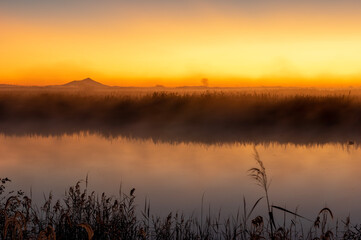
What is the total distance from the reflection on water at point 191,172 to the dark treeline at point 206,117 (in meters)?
3.26

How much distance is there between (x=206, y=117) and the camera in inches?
1018

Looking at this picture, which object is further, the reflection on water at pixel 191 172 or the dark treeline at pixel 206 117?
the dark treeline at pixel 206 117

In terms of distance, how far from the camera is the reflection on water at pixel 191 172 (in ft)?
30.3

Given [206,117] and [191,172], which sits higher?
[206,117]

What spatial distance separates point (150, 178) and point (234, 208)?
328cm

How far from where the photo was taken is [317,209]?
861 cm

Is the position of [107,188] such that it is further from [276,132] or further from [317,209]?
[276,132]

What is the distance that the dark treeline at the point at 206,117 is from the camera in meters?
20.9

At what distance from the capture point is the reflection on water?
9.25 m

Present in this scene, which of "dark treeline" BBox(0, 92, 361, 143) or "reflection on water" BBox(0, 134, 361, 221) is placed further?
"dark treeline" BBox(0, 92, 361, 143)

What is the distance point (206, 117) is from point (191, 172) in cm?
1397

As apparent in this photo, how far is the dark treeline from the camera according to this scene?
20.9 meters

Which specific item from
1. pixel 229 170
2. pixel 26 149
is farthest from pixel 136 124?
pixel 229 170

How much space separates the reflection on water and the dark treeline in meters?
3.26
